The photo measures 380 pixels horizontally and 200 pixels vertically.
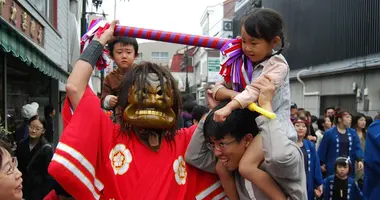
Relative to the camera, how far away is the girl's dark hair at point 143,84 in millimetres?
2270

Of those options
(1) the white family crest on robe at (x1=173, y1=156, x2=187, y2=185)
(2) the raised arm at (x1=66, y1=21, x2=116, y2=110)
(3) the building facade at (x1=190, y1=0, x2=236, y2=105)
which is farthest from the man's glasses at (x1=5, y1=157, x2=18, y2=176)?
(3) the building facade at (x1=190, y1=0, x2=236, y2=105)

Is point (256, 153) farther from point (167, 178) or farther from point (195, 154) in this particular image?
point (167, 178)

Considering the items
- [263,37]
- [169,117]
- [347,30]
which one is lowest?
[169,117]

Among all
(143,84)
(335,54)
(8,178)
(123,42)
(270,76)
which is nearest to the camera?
(8,178)

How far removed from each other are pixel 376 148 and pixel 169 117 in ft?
7.24

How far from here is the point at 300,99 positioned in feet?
56.5

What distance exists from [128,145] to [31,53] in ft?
12.1

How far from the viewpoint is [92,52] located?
2.25 m

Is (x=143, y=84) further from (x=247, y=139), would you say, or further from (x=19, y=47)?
(x=19, y=47)

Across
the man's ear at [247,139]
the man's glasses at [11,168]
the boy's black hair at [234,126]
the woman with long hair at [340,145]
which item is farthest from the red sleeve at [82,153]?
the woman with long hair at [340,145]

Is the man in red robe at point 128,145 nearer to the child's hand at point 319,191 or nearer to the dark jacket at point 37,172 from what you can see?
the dark jacket at point 37,172

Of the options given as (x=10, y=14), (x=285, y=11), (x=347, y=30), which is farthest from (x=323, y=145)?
(x=285, y=11)

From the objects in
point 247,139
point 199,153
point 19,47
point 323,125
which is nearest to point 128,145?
point 199,153

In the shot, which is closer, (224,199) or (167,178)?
(167,178)
